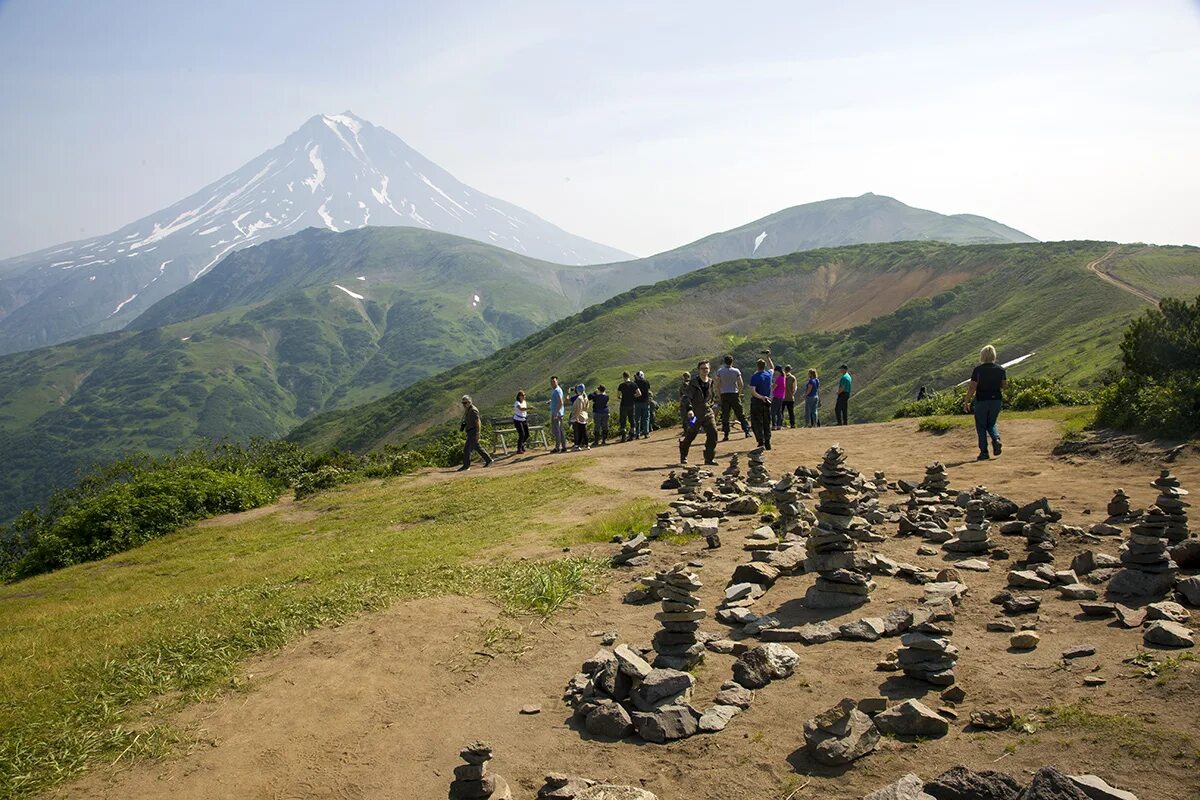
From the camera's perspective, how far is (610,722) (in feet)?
20.5

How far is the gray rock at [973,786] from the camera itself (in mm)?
4453

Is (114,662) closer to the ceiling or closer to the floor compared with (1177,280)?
closer to the floor

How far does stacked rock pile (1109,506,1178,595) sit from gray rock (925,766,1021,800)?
4.05 m

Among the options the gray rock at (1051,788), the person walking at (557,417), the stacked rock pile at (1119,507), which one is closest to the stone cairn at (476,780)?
the gray rock at (1051,788)

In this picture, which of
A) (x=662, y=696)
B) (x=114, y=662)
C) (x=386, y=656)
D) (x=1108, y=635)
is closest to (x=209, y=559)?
(x=114, y=662)

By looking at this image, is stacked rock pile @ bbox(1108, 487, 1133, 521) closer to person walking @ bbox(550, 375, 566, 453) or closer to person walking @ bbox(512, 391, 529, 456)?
person walking @ bbox(550, 375, 566, 453)

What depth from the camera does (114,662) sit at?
8.03 m

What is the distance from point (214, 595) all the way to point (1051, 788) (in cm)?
1056

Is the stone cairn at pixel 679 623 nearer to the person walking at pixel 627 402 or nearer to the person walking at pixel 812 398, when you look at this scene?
the person walking at pixel 627 402

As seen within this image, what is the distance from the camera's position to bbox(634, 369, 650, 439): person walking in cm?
2569

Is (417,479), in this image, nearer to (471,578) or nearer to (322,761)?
(471,578)

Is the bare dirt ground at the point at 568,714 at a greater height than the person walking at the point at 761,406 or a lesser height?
lesser

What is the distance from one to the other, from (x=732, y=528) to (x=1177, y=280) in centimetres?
9092

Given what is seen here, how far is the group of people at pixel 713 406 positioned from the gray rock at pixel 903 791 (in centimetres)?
1232
